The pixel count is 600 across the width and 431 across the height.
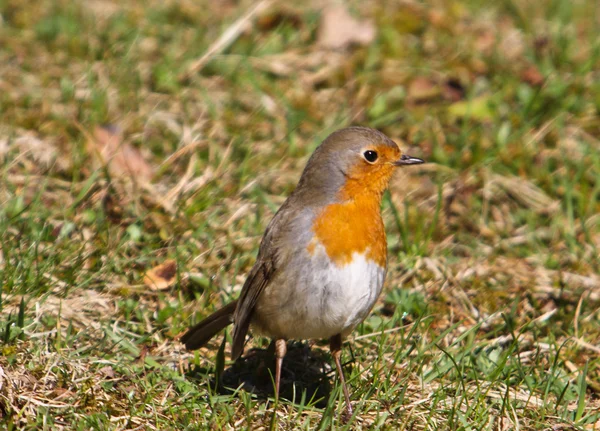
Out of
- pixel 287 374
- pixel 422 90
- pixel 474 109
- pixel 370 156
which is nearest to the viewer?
pixel 370 156

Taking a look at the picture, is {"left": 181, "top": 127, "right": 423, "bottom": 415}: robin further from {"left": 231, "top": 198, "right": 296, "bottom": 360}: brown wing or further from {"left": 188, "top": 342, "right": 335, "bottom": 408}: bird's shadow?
{"left": 188, "top": 342, "right": 335, "bottom": 408}: bird's shadow

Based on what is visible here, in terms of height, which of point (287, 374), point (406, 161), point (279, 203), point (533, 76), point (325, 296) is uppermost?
point (406, 161)

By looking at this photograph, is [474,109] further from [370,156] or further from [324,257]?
[324,257]

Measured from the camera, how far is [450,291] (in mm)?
5410

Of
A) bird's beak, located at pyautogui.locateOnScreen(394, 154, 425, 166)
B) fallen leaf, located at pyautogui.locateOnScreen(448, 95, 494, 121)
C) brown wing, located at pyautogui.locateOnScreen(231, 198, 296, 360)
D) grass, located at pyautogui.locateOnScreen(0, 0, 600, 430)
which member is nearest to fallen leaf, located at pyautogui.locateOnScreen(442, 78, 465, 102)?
grass, located at pyautogui.locateOnScreen(0, 0, 600, 430)

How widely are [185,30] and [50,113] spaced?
5.61ft

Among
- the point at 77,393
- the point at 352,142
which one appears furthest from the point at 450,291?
the point at 77,393

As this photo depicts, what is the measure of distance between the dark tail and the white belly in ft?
1.26

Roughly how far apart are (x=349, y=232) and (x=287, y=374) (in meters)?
1.05

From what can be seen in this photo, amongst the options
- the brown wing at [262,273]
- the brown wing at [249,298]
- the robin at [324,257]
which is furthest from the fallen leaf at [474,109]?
the brown wing at [249,298]

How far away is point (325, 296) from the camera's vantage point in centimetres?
411

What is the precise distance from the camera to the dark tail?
456 cm

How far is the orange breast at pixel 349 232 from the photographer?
413 cm

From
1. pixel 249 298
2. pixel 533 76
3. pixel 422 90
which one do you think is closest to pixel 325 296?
pixel 249 298
